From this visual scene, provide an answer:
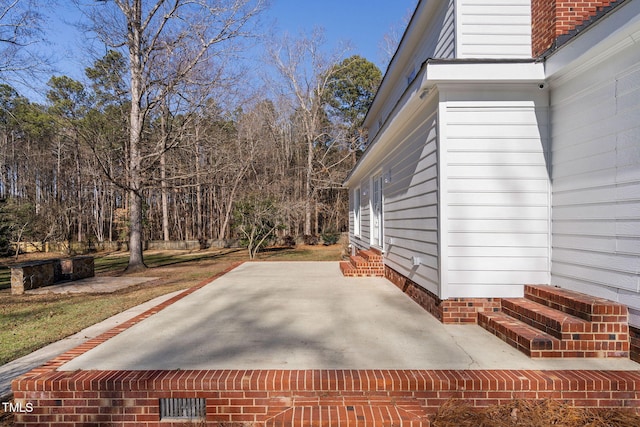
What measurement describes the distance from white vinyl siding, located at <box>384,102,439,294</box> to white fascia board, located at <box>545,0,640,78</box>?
1.33 metres

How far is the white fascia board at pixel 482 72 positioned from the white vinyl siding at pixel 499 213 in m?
0.33

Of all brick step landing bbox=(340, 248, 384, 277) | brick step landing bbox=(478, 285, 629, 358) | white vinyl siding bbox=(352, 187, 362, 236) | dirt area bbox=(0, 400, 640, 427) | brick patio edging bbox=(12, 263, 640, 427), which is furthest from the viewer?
white vinyl siding bbox=(352, 187, 362, 236)

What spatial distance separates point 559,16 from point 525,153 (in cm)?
169

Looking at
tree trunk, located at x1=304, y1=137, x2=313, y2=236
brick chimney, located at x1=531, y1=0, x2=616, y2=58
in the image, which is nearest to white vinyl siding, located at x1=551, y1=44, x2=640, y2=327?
brick chimney, located at x1=531, y1=0, x2=616, y2=58

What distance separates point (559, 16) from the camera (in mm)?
3941

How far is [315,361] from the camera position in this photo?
2.78m

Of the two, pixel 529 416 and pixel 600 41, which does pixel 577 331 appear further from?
pixel 600 41

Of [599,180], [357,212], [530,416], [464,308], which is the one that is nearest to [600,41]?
[599,180]

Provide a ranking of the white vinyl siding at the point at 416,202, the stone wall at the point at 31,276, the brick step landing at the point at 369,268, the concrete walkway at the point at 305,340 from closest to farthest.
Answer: the concrete walkway at the point at 305,340 → the white vinyl siding at the point at 416,202 → the brick step landing at the point at 369,268 → the stone wall at the point at 31,276

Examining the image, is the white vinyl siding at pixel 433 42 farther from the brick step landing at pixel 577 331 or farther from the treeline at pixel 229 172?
the treeline at pixel 229 172

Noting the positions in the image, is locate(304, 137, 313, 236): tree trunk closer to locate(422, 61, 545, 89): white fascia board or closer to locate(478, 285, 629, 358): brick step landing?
locate(422, 61, 545, 89): white fascia board

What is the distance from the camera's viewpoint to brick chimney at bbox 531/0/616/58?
3.93 meters

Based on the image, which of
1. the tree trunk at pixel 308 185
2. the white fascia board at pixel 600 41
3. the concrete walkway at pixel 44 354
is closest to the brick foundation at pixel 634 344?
the white fascia board at pixel 600 41

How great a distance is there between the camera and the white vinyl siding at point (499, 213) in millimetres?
3883
